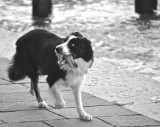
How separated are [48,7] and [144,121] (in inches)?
289

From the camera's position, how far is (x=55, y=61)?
545 centimetres

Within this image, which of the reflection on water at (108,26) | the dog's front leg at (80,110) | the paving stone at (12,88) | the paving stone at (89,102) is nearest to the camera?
the dog's front leg at (80,110)

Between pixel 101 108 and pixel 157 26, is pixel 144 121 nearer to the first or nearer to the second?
pixel 101 108

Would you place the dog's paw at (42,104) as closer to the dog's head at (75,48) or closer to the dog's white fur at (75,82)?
the dog's white fur at (75,82)

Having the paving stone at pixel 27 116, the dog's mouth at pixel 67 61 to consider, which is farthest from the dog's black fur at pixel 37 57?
the paving stone at pixel 27 116

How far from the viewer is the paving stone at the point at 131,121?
5.41 meters

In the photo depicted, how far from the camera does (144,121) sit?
18.1ft

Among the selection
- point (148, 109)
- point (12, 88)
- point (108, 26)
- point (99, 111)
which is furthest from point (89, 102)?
point (108, 26)

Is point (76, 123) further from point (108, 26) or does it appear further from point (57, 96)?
point (108, 26)

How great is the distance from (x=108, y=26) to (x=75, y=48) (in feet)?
20.3

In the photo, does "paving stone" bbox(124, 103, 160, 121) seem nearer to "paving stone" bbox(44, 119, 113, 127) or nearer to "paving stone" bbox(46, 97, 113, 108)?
"paving stone" bbox(46, 97, 113, 108)

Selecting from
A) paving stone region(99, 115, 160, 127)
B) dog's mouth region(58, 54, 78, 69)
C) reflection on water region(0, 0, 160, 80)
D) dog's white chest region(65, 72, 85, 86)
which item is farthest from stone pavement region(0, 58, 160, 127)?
reflection on water region(0, 0, 160, 80)

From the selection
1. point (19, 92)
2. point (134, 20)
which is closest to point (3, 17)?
point (134, 20)

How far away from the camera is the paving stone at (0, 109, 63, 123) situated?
217 inches
